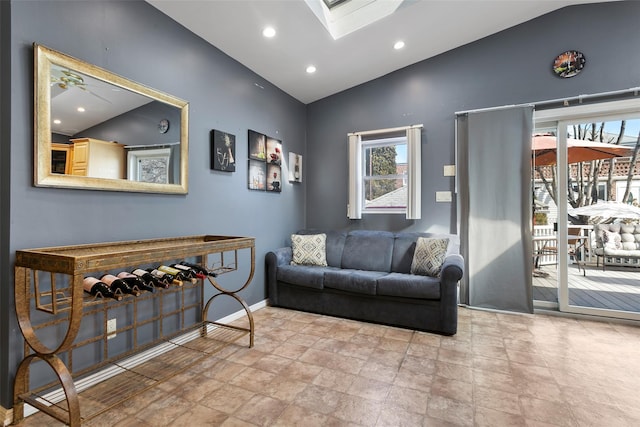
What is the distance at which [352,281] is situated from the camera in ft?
10.3

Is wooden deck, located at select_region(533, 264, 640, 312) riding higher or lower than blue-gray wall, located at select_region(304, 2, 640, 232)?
lower

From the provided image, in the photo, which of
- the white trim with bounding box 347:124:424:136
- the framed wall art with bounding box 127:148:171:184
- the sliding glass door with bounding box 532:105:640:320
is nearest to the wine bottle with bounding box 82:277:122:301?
the framed wall art with bounding box 127:148:171:184

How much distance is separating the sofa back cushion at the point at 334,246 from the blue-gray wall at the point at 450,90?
322mm

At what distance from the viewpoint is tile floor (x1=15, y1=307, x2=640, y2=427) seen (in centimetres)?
167

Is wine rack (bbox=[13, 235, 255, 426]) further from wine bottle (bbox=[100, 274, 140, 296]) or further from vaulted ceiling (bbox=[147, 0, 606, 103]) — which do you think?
vaulted ceiling (bbox=[147, 0, 606, 103])

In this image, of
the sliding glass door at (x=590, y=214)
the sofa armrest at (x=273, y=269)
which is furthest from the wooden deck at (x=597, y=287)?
the sofa armrest at (x=273, y=269)

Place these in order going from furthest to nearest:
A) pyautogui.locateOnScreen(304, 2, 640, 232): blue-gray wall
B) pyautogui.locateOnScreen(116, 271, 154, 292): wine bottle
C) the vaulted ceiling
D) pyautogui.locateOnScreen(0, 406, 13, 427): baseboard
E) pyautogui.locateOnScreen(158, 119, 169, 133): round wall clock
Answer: pyautogui.locateOnScreen(304, 2, 640, 232): blue-gray wall → the vaulted ceiling → pyautogui.locateOnScreen(158, 119, 169, 133): round wall clock → pyautogui.locateOnScreen(116, 271, 154, 292): wine bottle → pyautogui.locateOnScreen(0, 406, 13, 427): baseboard

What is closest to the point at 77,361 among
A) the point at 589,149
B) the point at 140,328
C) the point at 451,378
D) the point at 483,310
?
the point at 140,328

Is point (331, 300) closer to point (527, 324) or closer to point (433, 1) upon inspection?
point (527, 324)

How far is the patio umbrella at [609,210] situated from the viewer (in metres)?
3.07

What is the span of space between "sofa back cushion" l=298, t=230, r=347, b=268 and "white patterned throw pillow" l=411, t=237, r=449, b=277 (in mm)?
932

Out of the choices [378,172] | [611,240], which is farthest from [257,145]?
[611,240]

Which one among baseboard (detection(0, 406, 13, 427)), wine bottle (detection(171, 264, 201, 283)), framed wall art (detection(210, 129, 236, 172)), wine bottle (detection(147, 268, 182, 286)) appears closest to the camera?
baseboard (detection(0, 406, 13, 427))

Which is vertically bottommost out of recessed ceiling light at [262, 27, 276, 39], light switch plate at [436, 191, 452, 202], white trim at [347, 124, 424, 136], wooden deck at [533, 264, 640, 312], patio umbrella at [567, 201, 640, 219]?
wooden deck at [533, 264, 640, 312]
